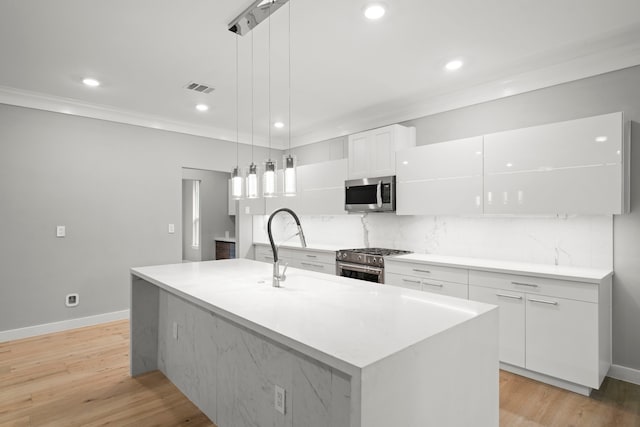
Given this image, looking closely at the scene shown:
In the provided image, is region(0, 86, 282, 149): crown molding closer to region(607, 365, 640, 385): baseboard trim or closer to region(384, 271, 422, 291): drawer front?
region(384, 271, 422, 291): drawer front

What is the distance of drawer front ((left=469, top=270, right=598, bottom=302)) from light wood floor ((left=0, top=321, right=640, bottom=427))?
0.73 meters

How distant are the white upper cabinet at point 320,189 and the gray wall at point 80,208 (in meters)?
1.67

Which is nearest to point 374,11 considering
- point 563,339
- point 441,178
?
point 441,178

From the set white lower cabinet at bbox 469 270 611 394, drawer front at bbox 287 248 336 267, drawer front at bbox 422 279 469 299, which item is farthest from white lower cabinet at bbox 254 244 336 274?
white lower cabinet at bbox 469 270 611 394

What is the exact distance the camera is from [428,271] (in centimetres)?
352

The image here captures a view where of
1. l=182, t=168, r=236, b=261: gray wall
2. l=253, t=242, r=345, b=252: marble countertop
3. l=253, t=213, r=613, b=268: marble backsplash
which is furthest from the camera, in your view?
l=182, t=168, r=236, b=261: gray wall

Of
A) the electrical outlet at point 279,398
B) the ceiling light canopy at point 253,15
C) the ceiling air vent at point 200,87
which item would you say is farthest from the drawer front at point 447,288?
the ceiling air vent at point 200,87

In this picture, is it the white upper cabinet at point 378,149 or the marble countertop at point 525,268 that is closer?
the marble countertop at point 525,268

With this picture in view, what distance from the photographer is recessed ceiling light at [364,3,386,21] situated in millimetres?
2295

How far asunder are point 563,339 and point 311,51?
2.93m

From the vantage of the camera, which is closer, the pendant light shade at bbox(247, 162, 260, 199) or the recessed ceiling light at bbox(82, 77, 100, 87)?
the pendant light shade at bbox(247, 162, 260, 199)

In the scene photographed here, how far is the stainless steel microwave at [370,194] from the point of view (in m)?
4.09

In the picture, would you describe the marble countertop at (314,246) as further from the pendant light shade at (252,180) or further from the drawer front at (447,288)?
the pendant light shade at (252,180)

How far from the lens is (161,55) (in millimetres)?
2996
